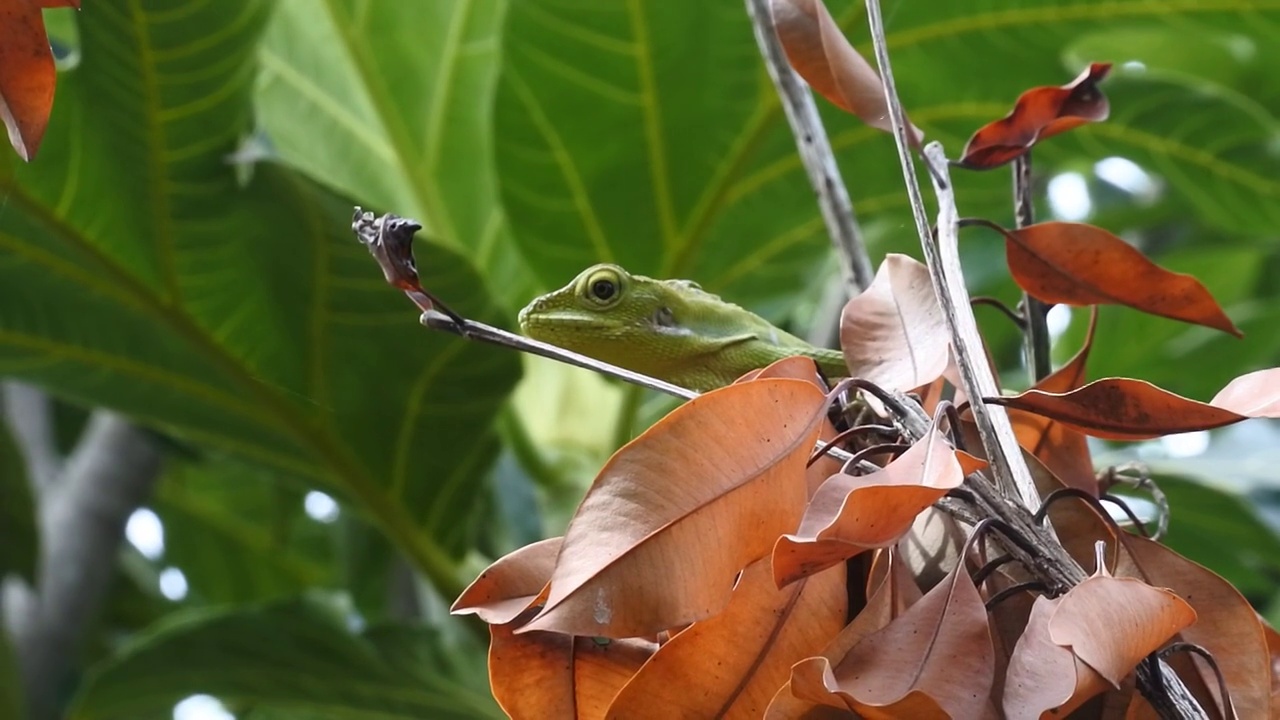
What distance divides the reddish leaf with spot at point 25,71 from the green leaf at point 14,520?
1494 mm

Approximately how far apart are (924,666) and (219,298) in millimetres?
1184

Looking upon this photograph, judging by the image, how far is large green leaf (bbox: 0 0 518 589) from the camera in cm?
138

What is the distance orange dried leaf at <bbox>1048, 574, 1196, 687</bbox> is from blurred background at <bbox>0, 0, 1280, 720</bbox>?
97cm

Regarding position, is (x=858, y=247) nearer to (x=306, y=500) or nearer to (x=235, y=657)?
(x=235, y=657)

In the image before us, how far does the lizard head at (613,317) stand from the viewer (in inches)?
35.9

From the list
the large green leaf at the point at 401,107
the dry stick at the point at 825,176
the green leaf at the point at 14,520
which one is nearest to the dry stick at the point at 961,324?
the dry stick at the point at 825,176

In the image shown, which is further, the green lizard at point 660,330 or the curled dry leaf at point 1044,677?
the green lizard at point 660,330

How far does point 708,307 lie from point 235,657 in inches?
35.6

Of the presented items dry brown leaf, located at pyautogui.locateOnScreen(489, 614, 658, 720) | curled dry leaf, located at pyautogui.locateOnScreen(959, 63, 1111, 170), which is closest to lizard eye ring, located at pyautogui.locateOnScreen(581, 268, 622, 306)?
curled dry leaf, located at pyautogui.locateOnScreen(959, 63, 1111, 170)

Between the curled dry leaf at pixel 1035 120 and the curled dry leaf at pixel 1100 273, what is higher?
the curled dry leaf at pixel 1035 120

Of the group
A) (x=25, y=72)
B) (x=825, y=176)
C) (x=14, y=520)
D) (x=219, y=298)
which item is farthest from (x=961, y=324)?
(x=14, y=520)

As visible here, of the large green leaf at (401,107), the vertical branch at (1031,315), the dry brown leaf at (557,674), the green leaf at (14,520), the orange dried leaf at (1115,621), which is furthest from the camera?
the green leaf at (14,520)

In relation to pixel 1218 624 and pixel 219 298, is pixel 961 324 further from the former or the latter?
pixel 219 298

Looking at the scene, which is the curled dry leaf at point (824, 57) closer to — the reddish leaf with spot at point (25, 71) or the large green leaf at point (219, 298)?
the reddish leaf with spot at point (25, 71)
